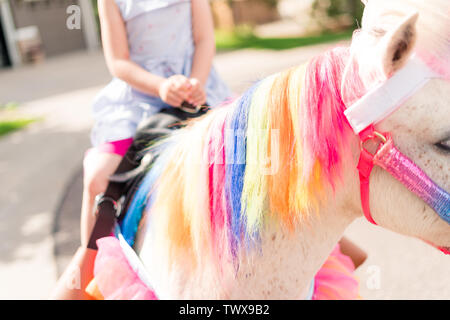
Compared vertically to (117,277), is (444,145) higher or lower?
higher

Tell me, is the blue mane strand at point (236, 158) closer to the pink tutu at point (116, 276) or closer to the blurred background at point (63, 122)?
the blurred background at point (63, 122)

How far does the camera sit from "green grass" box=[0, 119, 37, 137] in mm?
6152

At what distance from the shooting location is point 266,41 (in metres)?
13.1

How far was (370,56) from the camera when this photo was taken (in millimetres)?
744

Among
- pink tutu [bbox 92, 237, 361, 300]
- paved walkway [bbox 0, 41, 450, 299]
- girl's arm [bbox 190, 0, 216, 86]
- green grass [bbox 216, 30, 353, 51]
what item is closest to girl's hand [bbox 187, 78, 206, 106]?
paved walkway [bbox 0, 41, 450, 299]

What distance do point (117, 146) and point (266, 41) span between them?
487 inches

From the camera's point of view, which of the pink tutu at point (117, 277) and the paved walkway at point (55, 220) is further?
the paved walkway at point (55, 220)

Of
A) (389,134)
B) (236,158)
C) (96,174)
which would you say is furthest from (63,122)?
(389,134)

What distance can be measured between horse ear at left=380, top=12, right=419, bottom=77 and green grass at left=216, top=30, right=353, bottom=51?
10.5 metres

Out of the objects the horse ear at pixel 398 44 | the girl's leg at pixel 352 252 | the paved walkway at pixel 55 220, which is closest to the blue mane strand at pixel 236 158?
the paved walkway at pixel 55 220

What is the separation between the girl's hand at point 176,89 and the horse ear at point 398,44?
0.58m

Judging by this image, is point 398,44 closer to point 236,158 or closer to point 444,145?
point 444,145

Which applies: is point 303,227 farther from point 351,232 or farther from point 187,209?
point 351,232

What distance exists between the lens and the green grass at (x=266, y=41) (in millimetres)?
11813
